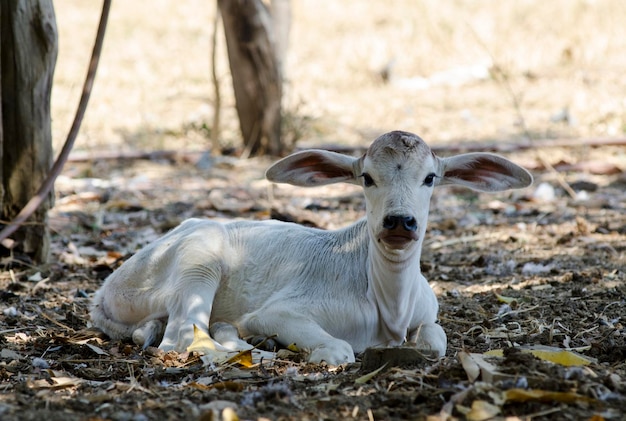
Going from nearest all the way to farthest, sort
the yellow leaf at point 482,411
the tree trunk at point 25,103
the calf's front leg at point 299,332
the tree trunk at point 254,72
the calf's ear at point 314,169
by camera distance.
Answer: the yellow leaf at point 482,411 < the calf's front leg at point 299,332 < the calf's ear at point 314,169 < the tree trunk at point 25,103 < the tree trunk at point 254,72

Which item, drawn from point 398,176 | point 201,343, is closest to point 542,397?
point 398,176

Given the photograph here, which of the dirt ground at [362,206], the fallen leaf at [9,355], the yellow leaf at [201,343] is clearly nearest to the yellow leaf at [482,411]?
the dirt ground at [362,206]

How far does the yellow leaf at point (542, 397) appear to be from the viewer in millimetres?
3051

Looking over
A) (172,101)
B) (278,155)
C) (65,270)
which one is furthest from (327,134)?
(65,270)

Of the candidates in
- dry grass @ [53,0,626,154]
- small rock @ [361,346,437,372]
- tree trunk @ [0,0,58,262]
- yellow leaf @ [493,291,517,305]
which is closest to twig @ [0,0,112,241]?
tree trunk @ [0,0,58,262]

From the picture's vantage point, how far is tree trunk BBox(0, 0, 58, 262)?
5.69 metres

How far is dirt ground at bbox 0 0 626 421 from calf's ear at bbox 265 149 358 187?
1044mm

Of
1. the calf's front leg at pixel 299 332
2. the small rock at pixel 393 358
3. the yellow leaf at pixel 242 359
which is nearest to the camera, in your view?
the small rock at pixel 393 358

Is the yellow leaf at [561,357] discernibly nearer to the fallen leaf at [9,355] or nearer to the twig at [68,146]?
the fallen leaf at [9,355]

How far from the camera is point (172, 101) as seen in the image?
14.4m

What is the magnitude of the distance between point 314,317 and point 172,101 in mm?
10274

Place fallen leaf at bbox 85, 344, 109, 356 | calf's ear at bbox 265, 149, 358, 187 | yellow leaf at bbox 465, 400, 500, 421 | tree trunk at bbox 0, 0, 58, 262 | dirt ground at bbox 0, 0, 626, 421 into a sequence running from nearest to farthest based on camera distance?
yellow leaf at bbox 465, 400, 500, 421 → dirt ground at bbox 0, 0, 626, 421 → fallen leaf at bbox 85, 344, 109, 356 → calf's ear at bbox 265, 149, 358, 187 → tree trunk at bbox 0, 0, 58, 262

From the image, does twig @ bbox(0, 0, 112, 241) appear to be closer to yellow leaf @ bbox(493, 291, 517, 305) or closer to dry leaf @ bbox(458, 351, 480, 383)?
yellow leaf @ bbox(493, 291, 517, 305)

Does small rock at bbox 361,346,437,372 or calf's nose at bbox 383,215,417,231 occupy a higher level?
calf's nose at bbox 383,215,417,231
